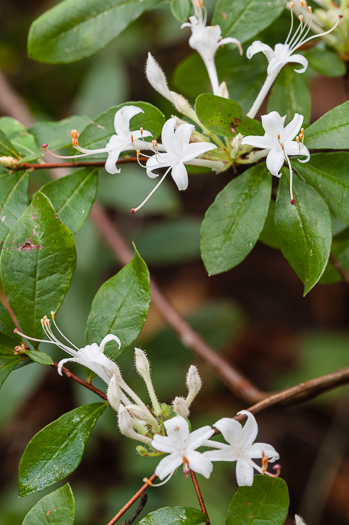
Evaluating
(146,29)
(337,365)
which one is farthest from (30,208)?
(146,29)

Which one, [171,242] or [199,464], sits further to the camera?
[171,242]

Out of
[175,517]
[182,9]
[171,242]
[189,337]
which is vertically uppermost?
[182,9]

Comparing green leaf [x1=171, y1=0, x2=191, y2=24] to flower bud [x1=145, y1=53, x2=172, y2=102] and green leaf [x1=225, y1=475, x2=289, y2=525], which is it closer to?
flower bud [x1=145, y1=53, x2=172, y2=102]

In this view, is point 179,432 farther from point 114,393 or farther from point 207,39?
point 207,39

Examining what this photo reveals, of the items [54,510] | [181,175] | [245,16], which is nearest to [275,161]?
[181,175]

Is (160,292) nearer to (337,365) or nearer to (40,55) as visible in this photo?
(40,55)

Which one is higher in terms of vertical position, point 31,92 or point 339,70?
point 339,70
